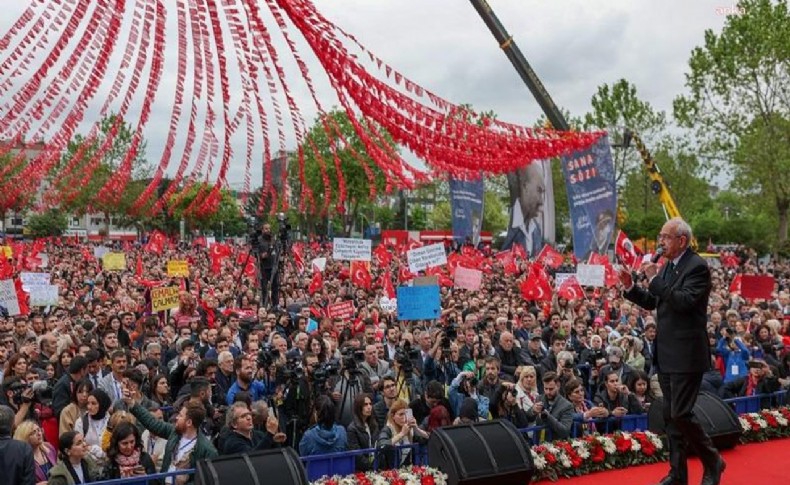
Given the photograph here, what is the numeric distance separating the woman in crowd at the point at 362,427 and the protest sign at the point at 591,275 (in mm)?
10788

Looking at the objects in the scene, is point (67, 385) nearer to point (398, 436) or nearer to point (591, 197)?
point (398, 436)

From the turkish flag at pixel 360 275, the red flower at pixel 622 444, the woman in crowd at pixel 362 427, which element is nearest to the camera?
the woman in crowd at pixel 362 427

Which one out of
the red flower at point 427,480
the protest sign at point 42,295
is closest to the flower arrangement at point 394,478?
the red flower at point 427,480

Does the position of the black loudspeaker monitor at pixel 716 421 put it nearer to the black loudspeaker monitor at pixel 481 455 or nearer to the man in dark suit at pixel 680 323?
the black loudspeaker monitor at pixel 481 455

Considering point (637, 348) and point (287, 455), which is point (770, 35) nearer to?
point (637, 348)

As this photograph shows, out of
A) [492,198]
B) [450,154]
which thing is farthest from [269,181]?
[492,198]

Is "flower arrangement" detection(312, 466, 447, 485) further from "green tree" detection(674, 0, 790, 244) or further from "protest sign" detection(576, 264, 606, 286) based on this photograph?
"green tree" detection(674, 0, 790, 244)

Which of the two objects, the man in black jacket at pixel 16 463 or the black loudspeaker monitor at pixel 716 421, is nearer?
the man in black jacket at pixel 16 463

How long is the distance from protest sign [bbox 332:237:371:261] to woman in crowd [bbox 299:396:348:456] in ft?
38.9

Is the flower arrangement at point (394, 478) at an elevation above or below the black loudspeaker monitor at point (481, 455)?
below

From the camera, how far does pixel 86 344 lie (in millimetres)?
9531

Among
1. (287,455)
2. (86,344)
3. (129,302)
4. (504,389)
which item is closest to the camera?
(287,455)

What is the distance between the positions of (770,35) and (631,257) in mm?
21534

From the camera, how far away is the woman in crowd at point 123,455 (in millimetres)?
6082
